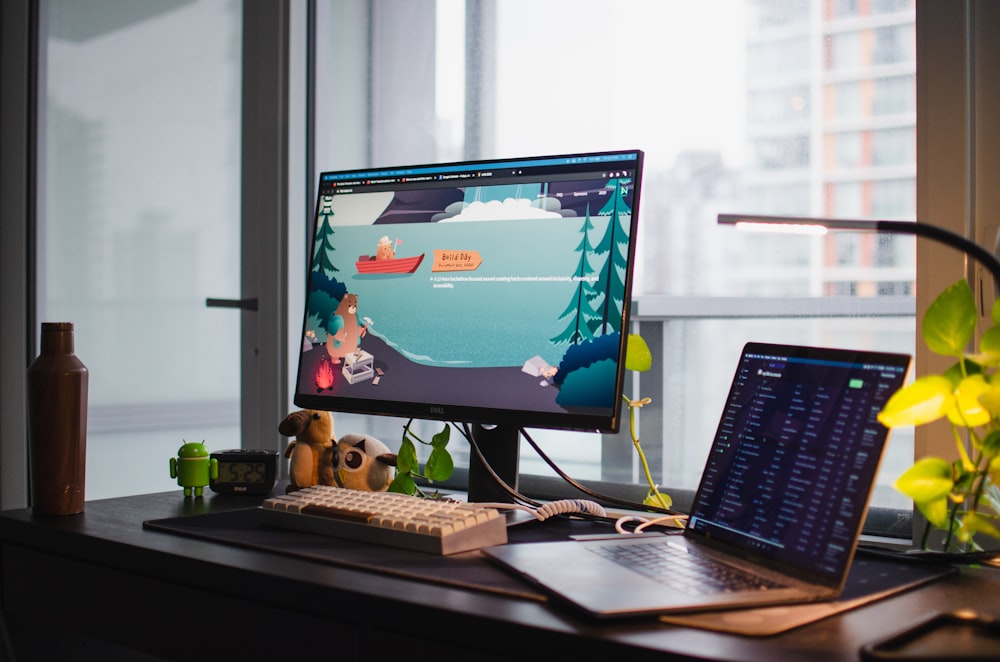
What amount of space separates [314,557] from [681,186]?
894 mm

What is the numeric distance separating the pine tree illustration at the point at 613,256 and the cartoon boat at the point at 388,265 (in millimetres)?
306

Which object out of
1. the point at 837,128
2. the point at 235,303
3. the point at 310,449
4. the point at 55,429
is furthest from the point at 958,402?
the point at 235,303

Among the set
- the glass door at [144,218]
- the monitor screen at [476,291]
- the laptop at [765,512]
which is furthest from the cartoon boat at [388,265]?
the glass door at [144,218]

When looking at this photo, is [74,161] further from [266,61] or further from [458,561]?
[458,561]

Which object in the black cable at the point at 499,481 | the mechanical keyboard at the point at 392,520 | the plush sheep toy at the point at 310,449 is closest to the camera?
the mechanical keyboard at the point at 392,520

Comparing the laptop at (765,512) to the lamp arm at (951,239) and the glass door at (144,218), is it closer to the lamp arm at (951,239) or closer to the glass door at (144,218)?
the lamp arm at (951,239)

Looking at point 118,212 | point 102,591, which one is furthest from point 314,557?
point 118,212

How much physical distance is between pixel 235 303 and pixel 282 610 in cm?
121

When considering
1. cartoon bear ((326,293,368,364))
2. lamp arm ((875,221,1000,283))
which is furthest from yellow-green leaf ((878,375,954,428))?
cartoon bear ((326,293,368,364))

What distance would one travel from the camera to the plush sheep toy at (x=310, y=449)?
1.44 m

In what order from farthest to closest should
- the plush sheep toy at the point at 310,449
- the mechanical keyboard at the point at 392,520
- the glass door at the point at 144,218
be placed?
1. the glass door at the point at 144,218
2. the plush sheep toy at the point at 310,449
3. the mechanical keyboard at the point at 392,520

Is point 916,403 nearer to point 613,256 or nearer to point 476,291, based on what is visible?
point 613,256

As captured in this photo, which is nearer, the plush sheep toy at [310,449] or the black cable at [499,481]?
the black cable at [499,481]

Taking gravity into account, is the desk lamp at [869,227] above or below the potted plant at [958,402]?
above
